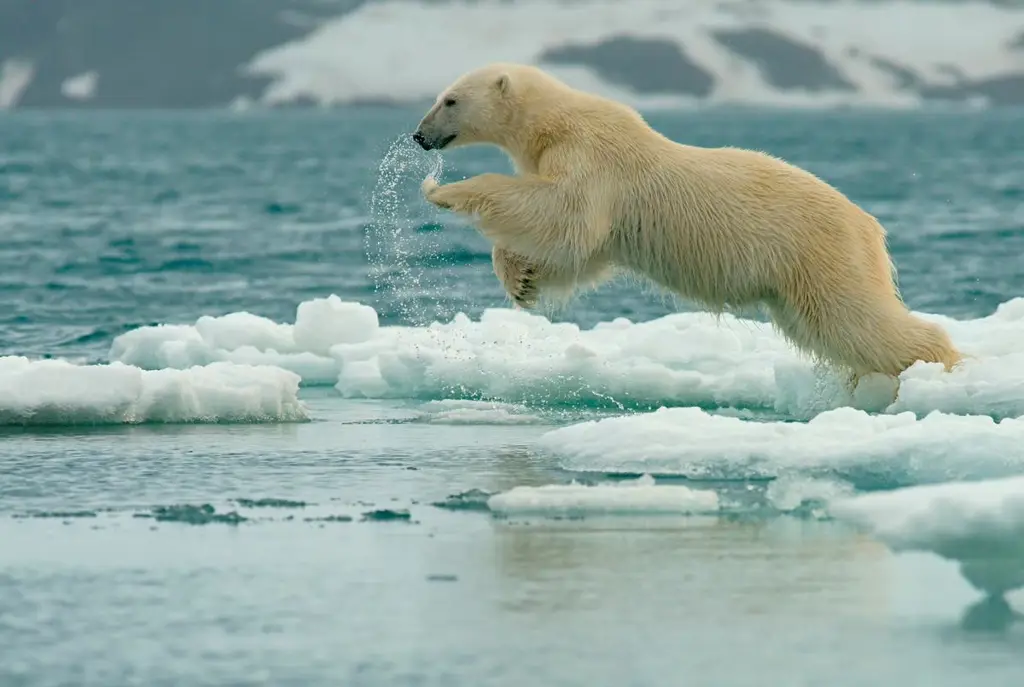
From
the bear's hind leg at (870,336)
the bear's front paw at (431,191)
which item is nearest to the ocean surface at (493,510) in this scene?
the bear's hind leg at (870,336)

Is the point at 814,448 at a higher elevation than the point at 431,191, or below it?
below

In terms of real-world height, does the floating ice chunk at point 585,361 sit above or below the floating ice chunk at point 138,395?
above

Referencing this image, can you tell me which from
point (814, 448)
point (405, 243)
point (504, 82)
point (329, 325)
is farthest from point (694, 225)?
point (405, 243)

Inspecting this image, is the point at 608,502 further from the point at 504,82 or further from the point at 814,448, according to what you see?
the point at 504,82

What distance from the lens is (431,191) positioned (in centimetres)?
704

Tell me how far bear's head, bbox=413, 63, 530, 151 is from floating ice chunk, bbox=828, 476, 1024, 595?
10.9 feet

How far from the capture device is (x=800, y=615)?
411cm

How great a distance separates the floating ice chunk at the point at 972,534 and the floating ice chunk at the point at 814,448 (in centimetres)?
114

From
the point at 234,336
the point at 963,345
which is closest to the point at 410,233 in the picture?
the point at 234,336

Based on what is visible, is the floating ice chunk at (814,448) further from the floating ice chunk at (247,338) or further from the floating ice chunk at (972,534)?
the floating ice chunk at (247,338)

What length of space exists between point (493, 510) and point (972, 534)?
1.56m

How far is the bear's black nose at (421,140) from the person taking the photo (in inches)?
287

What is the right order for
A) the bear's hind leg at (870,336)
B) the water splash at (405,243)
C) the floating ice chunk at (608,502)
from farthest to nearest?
1. the water splash at (405,243)
2. the bear's hind leg at (870,336)
3. the floating ice chunk at (608,502)

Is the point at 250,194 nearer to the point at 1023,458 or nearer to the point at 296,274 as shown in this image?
the point at 296,274
